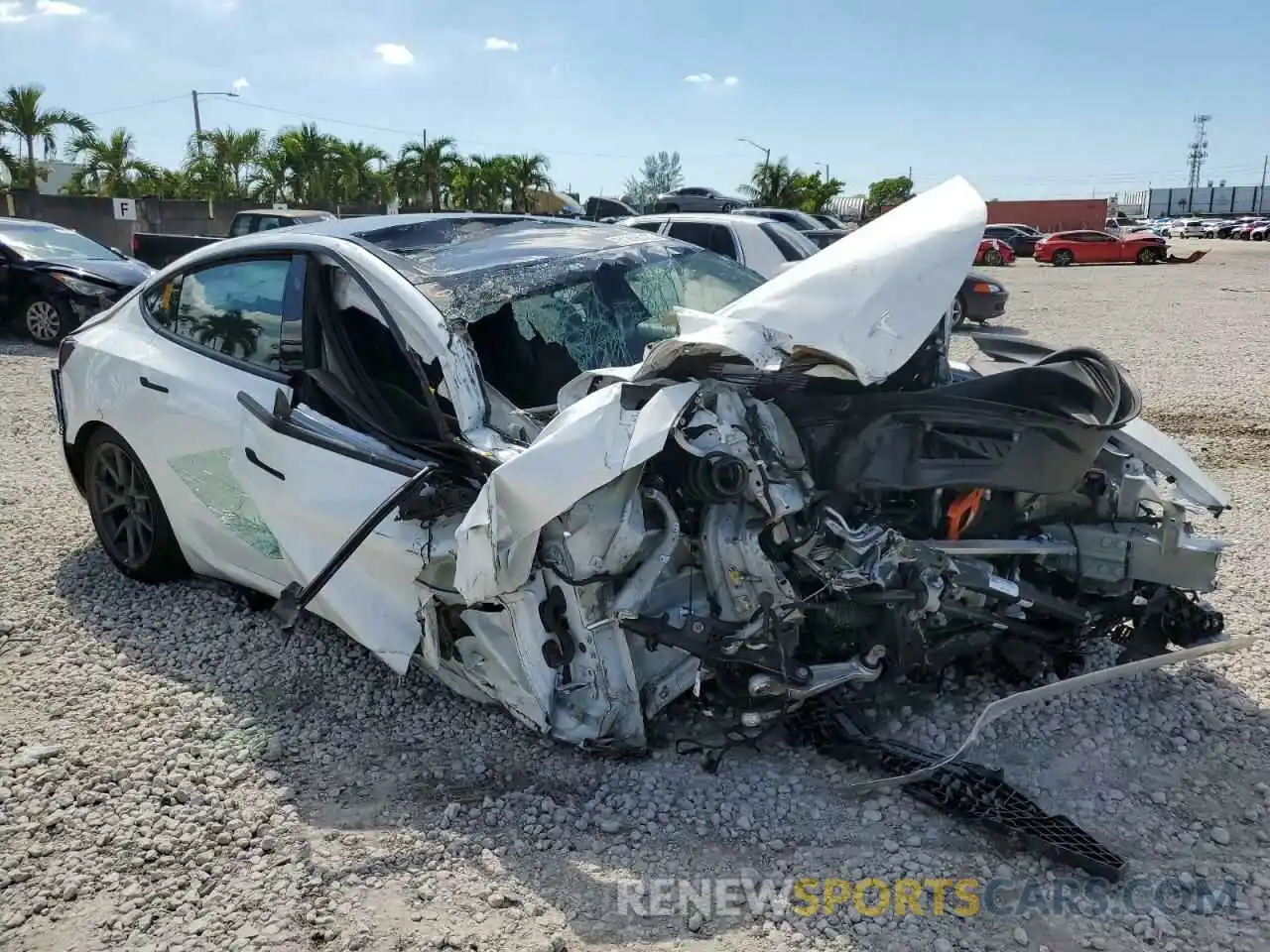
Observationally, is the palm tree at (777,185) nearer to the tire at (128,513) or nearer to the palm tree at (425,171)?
the palm tree at (425,171)

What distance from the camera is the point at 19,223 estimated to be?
39.4 feet

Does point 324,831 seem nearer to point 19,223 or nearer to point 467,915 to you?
point 467,915

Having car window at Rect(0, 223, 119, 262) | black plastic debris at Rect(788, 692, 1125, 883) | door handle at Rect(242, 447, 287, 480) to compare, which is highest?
car window at Rect(0, 223, 119, 262)

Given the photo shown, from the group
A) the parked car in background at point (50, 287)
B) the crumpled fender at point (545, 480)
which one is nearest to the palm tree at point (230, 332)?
the crumpled fender at point (545, 480)

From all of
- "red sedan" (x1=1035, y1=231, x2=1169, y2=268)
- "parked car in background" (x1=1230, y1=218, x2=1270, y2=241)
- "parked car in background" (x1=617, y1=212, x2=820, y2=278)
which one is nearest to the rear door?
"parked car in background" (x1=617, y1=212, x2=820, y2=278)

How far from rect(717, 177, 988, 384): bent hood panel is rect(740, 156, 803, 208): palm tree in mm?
45420

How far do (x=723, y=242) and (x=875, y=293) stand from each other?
8.26 metres

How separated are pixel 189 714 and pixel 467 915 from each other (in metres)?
1.54

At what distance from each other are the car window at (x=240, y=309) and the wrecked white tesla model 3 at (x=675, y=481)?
0.02 metres

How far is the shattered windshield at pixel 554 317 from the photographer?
3.56 m

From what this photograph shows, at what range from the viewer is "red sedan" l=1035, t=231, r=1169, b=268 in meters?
32.3

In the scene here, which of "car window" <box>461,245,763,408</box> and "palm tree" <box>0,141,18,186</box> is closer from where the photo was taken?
"car window" <box>461,245,763,408</box>

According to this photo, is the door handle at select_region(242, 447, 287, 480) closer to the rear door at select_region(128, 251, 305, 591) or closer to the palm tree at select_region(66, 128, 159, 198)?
the rear door at select_region(128, 251, 305, 591)

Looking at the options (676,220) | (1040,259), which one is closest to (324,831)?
(676,220)
